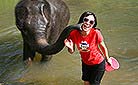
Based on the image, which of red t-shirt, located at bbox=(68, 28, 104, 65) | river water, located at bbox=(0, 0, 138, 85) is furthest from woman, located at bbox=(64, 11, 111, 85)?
river water, located at bbox=(0, 0, 138, 85)

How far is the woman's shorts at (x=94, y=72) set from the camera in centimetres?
537

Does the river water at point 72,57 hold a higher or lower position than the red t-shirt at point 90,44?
lower

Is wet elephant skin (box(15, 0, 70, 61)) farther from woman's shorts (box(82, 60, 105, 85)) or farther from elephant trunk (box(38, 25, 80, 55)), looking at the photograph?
woman's shorts (box(82, 60, 105, 85))

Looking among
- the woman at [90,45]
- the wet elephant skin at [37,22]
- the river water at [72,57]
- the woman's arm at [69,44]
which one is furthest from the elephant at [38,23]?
the river water at [72,57]

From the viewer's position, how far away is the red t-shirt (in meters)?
5.12

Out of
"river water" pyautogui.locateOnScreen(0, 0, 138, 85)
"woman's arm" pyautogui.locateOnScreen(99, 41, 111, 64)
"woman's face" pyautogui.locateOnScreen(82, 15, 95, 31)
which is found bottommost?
"river water" pyautogui.locateOnScreen(0, 0, 138, 85)

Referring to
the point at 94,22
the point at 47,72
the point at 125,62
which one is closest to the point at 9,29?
the point at 47,72

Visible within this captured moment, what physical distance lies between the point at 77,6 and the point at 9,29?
3.22 metres

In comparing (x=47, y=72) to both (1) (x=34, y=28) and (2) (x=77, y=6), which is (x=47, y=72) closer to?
(1) (x=34, y=28)

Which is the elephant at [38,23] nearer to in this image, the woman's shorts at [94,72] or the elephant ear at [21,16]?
the elephant ear at [21,16]

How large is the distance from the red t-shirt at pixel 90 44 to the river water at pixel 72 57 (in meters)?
1.34

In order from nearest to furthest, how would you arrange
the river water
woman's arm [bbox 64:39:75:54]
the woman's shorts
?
woman's arm [bbox 64:39:75:54] → the woman's shorts → the river water

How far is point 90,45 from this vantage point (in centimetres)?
515

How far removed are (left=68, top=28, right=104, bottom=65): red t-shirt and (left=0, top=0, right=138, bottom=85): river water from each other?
1.34 metres
